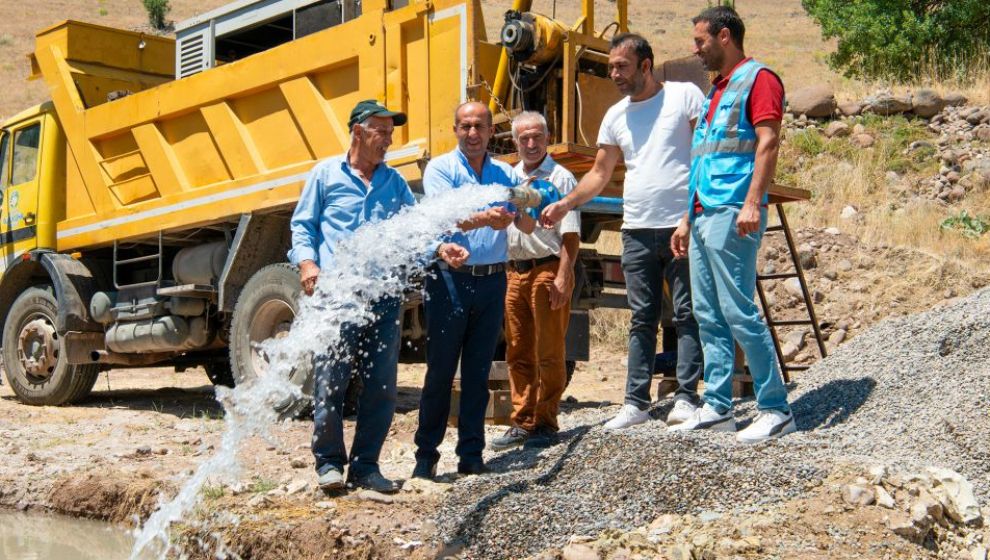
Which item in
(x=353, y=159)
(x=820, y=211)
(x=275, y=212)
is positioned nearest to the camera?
(x=353, y=159)

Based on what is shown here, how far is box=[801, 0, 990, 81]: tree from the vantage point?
19.4 m

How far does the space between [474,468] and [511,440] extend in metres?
0.53

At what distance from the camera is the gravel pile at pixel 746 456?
4.45 meters

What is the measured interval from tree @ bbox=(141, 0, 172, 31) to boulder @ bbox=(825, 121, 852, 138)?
43509 mm

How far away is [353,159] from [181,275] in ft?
15.0

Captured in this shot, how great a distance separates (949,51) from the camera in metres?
19.7

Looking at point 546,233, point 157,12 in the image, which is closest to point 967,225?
point 546,233

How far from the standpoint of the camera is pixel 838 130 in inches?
677

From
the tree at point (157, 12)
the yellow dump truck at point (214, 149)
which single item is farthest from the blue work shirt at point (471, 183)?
the tree at point (157, 12)

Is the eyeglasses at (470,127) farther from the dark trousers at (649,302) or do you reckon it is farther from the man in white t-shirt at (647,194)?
the dark trousers at (649,302)

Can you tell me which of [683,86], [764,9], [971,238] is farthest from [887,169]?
[764,9]

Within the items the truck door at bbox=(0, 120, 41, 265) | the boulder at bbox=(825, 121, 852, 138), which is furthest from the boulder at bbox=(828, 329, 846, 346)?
the truck door at bbox=(0, 120, 41, 265)

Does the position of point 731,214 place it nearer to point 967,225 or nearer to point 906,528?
point 906,528

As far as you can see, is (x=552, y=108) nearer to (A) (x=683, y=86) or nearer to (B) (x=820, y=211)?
(A) (x=683, y=86)
